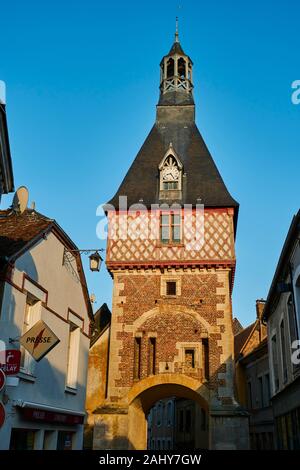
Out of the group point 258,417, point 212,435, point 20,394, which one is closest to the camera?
point 20,394

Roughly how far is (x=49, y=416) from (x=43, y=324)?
258 centimetres

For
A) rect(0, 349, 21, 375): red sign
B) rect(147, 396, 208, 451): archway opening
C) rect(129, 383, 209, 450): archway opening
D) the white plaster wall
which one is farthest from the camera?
rect(147, 396, 208, 451): archway opening

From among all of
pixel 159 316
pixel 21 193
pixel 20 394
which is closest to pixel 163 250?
pixel 159 316

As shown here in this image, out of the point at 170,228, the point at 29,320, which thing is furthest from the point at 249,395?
the point at 29,320

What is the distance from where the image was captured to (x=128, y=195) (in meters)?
20.3

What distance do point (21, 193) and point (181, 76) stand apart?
54.2ft

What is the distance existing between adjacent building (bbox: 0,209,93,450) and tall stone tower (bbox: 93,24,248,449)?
13.1 feet

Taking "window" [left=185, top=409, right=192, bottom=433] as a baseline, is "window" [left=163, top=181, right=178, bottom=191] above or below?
above

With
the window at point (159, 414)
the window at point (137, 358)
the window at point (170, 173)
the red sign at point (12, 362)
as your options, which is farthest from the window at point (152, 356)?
the window at point (159, 414)

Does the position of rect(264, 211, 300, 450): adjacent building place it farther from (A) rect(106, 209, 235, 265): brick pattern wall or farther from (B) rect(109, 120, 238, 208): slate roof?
(B) rect(109, 120, 238, 208): slate roof

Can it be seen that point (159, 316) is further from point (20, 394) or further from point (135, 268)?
point (20, 394)

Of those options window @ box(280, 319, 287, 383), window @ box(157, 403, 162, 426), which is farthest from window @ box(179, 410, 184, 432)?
window @ box(280, 319, 287, 383)

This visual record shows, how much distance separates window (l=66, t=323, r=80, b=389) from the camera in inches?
486
